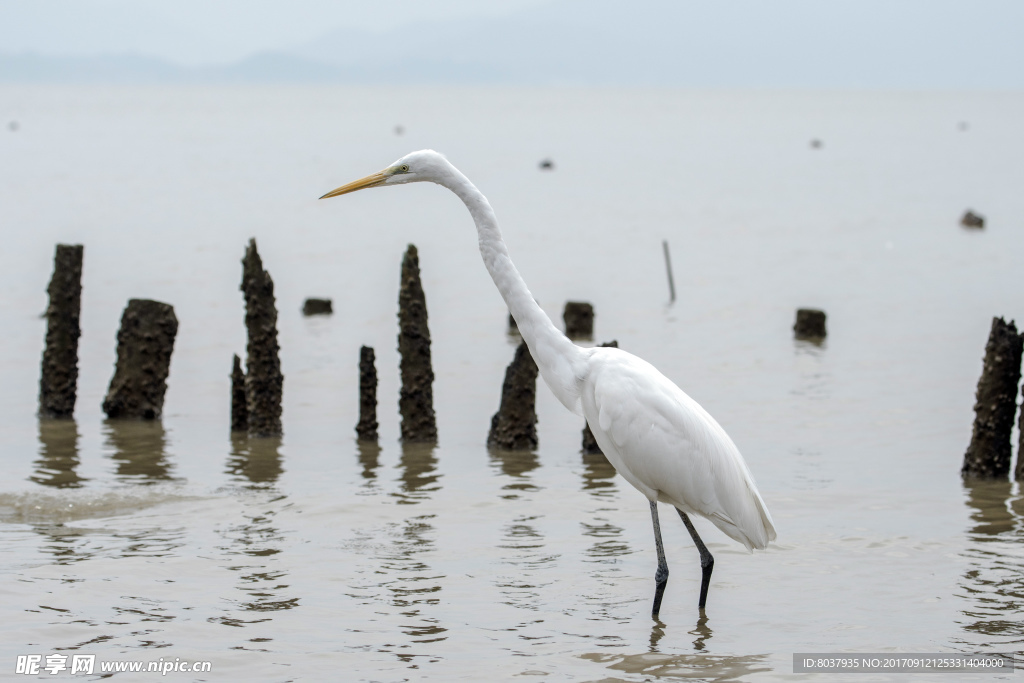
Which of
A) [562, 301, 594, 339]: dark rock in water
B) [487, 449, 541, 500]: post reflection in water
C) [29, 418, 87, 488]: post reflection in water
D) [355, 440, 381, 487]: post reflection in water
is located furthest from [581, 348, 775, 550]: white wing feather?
[562, 301, 594, 339]: dark rock in water

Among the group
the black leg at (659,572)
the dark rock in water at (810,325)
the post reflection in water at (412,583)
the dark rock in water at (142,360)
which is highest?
the dark rock in water at (810,325)

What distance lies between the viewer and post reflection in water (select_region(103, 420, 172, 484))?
10.5 metres

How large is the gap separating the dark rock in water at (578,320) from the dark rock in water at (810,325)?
3.65m

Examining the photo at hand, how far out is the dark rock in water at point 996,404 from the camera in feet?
31.4

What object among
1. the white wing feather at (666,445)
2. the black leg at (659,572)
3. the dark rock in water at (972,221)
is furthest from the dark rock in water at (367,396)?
the dark rock in water at (972,221)

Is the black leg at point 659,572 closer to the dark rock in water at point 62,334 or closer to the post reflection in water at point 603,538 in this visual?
the post reflection in water at point 603,538

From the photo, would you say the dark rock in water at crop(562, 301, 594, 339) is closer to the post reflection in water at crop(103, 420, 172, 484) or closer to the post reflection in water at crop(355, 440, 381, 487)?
the post reflection in water at crop(355, 440, 381, 487)

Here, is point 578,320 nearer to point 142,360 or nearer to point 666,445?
point 142,360

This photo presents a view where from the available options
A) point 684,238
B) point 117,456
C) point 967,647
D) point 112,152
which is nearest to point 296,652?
point 967,647

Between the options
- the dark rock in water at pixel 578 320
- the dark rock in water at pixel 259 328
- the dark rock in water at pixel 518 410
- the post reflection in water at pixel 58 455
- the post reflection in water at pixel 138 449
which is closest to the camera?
the post reflection in water at pixel 58 455

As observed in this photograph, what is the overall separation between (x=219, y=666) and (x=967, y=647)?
14.5 feet

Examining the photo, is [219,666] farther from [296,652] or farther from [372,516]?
[372,516]

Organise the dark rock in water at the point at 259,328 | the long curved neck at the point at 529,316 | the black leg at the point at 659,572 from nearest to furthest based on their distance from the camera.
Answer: the long curved neck at the point at 529,316
the black leg at the point at 659,572
the dark rock in water at the point at 259,328

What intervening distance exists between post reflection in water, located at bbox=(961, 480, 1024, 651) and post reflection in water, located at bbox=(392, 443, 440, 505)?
4487 mm
